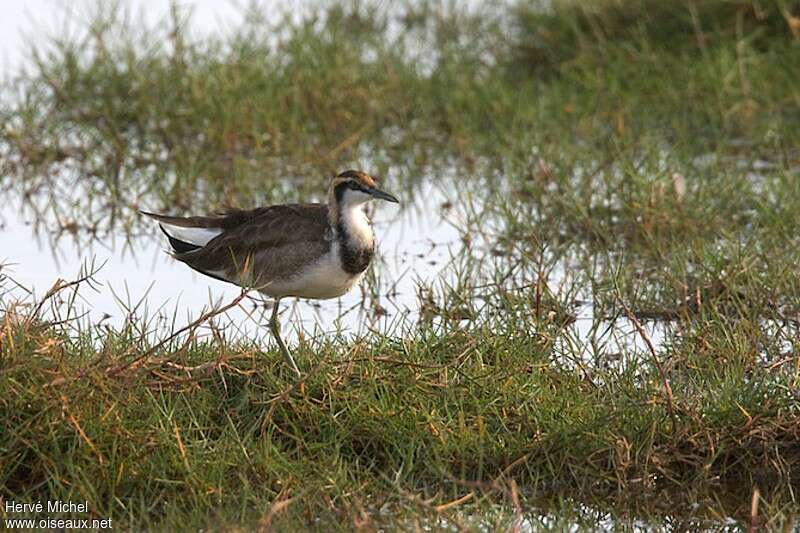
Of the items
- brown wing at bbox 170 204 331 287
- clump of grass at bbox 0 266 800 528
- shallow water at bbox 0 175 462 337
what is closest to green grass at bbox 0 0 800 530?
clump of grass at bbox 0 266 800 528

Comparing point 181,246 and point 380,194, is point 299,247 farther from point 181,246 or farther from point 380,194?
point 181,246

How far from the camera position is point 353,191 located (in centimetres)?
671

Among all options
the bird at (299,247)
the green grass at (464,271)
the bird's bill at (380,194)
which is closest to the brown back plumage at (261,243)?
the bird at (299,247)

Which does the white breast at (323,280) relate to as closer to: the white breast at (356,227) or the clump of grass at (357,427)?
the white breast at (356,227)

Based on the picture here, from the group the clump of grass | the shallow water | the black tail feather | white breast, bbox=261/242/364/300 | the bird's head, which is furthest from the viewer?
the shallow water

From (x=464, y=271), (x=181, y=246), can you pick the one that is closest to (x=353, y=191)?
(x=181, y=246)

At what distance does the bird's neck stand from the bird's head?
0.14 feet

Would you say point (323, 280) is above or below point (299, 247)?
below

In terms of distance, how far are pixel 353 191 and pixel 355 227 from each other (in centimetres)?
21

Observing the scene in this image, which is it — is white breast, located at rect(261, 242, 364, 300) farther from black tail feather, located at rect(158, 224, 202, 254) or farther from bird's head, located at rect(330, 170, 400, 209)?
black tail feather, located at rect(158, 224, 202, 254)

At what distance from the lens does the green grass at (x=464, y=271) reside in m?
5.47

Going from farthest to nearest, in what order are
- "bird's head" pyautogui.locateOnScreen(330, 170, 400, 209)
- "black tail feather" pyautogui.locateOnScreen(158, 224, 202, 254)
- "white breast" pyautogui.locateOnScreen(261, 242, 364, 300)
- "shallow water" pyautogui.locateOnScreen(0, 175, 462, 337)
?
"shallow water" pyautogui.locateOnScreen(0, 175, 462, 337) → "black tail feather" pyautogui.locateOnScreen(158, 224, 202, 254) → "bird's head" pyautogui.locateOnScreen(330, 170, 400, 209) → "white breast" pyautogui.locateOnScreen(261, 242, 364, 300)

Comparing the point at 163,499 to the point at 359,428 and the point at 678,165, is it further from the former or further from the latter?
the point at 678,165

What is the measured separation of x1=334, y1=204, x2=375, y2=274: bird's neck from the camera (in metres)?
6.52
